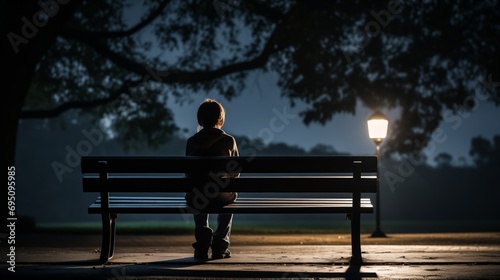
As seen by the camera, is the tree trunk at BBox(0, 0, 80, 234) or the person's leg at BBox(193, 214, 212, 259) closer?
the person's leg at BBox(193, 214, 212, 259)

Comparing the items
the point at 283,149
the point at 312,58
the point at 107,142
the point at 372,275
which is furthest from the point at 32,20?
the point at 107,142

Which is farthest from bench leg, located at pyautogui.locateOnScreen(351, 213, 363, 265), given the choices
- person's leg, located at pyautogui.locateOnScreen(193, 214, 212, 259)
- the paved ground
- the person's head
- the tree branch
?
the tree branch

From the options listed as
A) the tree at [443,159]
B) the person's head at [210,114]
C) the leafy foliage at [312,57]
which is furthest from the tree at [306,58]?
the tree at [443,159]

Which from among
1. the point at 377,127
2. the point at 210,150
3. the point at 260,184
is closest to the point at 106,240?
the point at 210,150

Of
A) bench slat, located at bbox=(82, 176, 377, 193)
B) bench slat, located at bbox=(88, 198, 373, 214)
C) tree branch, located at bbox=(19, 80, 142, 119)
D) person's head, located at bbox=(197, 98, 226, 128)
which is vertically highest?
tree branch, located at bbox=(19, 80, 142, 119)

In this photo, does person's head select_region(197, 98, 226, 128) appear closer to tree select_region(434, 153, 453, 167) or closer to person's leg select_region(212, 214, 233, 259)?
person's leg select_region(212, 214, 233, 259)

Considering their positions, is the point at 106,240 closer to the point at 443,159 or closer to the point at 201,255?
the point at 201,255

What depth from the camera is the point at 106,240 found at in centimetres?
718

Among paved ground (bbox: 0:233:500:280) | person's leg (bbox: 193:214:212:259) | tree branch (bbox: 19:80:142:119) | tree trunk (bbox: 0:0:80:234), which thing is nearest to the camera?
paved ground (bbox: 0:233:500:280)

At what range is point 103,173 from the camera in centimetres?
713

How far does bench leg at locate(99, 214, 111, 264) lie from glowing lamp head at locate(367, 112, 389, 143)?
37.9ft

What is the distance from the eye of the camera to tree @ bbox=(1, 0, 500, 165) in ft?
64.4

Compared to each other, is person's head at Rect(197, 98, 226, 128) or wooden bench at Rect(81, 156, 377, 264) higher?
person's head at Rect(197, 98, 226, 128)

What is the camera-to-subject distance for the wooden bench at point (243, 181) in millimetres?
6879
